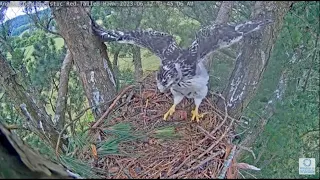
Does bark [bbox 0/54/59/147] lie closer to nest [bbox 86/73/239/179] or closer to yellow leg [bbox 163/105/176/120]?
nest [bbox 86/73/239/179]

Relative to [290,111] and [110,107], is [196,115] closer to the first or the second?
[110,107]

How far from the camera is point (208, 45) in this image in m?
1.93

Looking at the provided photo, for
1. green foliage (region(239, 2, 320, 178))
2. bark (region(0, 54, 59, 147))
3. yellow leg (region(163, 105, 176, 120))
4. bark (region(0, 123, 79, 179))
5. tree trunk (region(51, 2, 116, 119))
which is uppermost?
bark (region(0, 123, 79, 179))

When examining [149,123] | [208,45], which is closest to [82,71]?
[149,123]

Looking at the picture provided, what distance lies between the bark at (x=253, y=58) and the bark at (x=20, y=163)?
1536mm

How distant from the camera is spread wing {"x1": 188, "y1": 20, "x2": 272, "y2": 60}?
1925 mm

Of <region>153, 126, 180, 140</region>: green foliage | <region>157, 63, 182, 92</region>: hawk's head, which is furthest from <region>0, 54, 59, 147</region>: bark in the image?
<region>157, 63, 182, 92</region>: hawk's head

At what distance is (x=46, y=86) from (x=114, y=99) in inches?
→ 88.9

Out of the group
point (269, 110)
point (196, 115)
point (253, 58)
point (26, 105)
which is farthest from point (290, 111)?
point (26, 105)

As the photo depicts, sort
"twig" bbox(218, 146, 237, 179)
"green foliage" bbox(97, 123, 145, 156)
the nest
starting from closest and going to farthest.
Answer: "twig" bbox(218, 146, 237, 179), the nest, "green foliage" bbox(97, 123, 145, 156)

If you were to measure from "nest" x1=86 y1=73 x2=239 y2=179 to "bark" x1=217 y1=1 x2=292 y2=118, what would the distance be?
0.61 ft

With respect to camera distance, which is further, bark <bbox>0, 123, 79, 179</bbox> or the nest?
the nest

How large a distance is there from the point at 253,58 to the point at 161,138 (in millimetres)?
652

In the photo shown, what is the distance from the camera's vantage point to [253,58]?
223 centimetres
